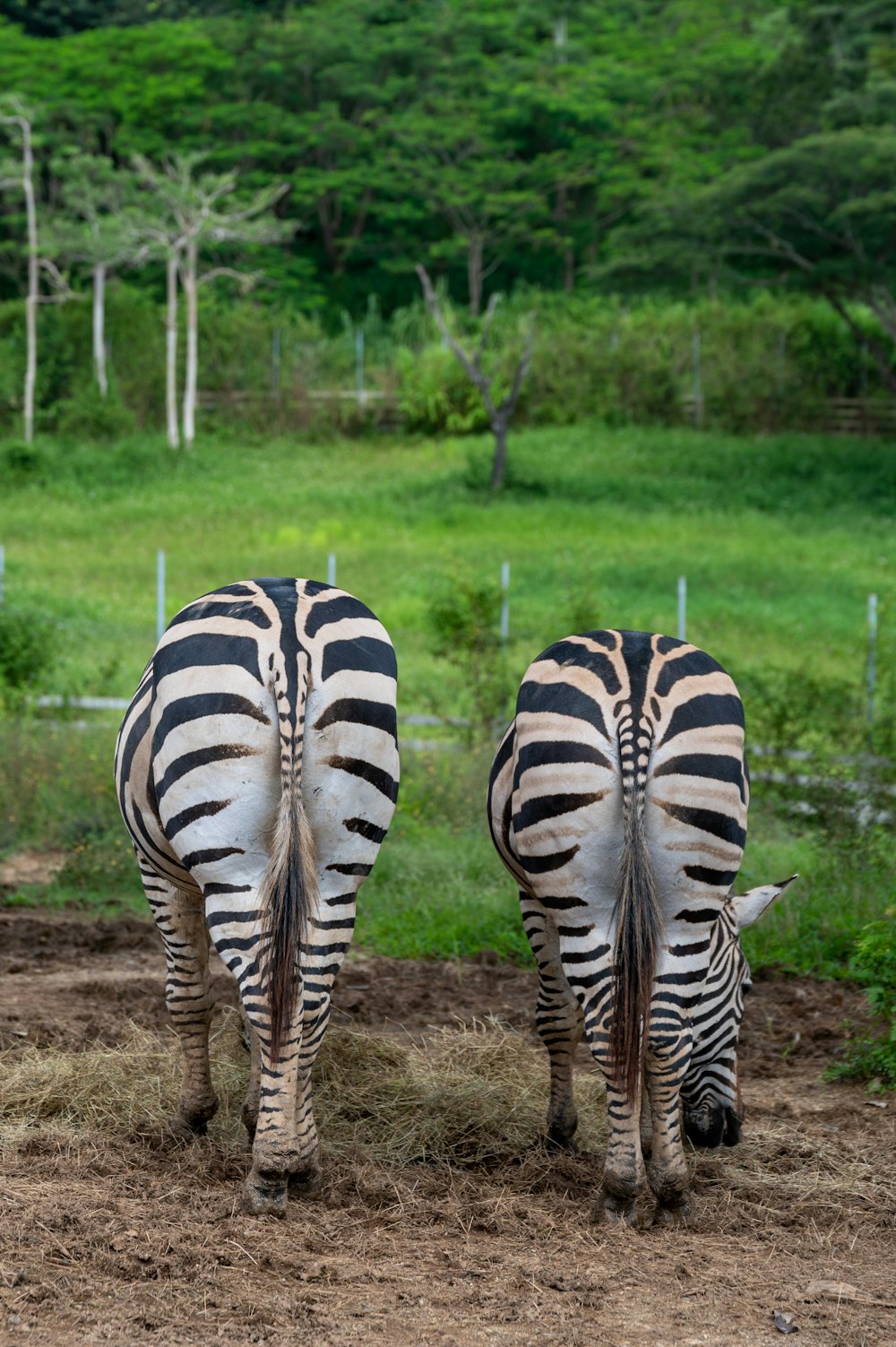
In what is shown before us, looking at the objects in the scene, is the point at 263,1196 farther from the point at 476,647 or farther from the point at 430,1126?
the point at 476,647

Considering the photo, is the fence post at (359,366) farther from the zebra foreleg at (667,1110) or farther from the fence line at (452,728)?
the zebra foreleg at (667,1110)

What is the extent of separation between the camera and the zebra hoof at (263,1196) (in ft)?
12.8

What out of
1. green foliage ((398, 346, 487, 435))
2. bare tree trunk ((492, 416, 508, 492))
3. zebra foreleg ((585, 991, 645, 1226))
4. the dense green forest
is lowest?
zebra foreleg ((585, 991, 645, 1226))

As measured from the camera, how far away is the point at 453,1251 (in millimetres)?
3775

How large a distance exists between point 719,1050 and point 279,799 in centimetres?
174

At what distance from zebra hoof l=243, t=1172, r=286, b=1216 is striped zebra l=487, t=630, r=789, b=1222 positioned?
923 mm

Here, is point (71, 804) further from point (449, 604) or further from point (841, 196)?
point (841, 196)

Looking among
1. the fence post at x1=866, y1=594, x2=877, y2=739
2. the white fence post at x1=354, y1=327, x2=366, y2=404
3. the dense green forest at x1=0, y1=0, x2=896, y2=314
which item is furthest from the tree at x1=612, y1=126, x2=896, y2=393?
the fence post at x1=866, y1=594, x2=877, y2=739

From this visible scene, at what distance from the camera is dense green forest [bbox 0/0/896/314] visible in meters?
34.5

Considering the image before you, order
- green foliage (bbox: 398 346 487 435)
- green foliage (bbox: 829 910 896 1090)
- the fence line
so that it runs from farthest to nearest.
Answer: green foliage (bbox: 398 346 487 435) → the fence line → green foliage (bbox: 829 910 896 1090)

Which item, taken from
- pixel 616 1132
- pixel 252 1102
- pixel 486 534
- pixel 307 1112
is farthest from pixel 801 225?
pixel 307 1112

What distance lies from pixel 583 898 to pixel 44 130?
3466cm

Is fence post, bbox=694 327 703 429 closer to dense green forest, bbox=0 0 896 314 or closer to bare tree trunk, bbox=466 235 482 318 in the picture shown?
dense green forest, bbox=0 0 896 314

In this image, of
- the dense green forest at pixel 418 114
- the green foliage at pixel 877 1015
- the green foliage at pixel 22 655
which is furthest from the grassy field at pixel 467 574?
the dense green forest at pixel 418 114
